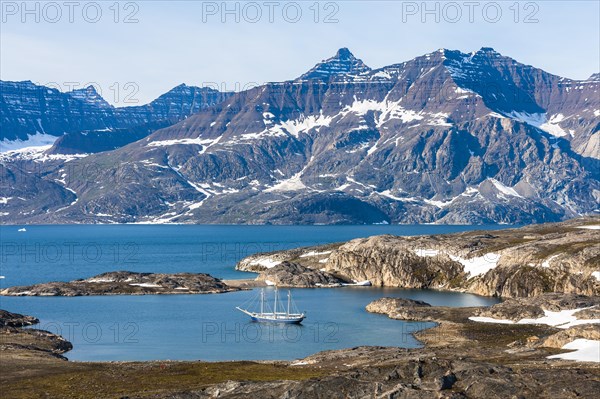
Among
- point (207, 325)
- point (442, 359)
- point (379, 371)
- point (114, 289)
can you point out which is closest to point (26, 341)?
point (207, 325)

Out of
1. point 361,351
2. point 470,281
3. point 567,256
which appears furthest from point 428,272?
point 361,351

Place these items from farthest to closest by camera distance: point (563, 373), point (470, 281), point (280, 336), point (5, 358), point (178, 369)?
point (470, 281), point (280, 336), point (5, 358), point (178, 369), point (563, 373)

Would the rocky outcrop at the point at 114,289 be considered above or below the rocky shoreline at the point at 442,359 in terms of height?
below

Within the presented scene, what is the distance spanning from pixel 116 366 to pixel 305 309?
74.1 metres

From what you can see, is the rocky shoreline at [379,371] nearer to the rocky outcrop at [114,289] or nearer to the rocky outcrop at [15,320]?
the rocky outcrop at [15,320]

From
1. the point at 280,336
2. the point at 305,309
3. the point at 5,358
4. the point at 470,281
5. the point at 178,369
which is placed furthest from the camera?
the point at 470,281

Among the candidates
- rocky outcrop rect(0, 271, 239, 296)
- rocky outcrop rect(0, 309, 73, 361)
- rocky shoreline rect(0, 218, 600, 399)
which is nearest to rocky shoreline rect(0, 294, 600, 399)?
rocky shoreline rect(0, 218, 600, 399)

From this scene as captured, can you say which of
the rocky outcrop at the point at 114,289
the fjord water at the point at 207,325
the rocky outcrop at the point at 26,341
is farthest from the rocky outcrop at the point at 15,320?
the rocky outcrop at the point at 114,289

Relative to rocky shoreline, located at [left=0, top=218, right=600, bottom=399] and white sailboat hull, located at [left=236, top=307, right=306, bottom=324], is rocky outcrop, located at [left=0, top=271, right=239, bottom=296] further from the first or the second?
white sailboat hull, located at [left=236, top=307, right=306, bottom=324]

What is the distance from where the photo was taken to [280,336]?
130000 mm

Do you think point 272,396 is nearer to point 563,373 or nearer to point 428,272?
point 563,373

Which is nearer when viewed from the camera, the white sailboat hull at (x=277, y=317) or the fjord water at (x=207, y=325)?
the fjord water at (x=207, y=325)

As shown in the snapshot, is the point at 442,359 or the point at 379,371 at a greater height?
the point at 442,359

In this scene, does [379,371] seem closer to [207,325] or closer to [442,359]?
[442,359]
